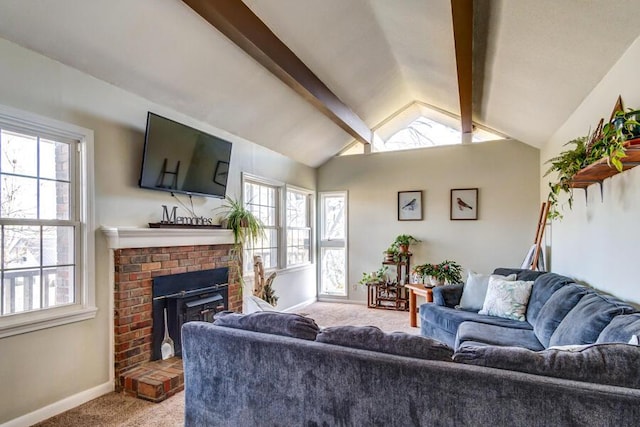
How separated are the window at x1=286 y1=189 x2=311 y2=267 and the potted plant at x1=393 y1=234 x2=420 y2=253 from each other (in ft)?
5.18

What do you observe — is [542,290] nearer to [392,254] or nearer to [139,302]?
[392,254]

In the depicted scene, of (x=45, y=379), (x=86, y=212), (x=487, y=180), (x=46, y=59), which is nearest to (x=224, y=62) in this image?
(x=46, y=59)

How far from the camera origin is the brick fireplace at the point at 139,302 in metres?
2.76

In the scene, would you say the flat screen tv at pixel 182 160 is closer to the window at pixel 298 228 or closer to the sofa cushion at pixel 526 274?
the window at pixel 298 228

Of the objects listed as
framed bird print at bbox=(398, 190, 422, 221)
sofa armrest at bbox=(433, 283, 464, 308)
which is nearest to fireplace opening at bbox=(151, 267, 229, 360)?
sofa armrest at bbox=(433, 283, 464, 308)

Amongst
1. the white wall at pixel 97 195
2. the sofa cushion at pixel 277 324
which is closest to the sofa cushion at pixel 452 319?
the sofa cushion at pixel 277 324

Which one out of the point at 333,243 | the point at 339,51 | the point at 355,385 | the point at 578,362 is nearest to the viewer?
the point at 578,362

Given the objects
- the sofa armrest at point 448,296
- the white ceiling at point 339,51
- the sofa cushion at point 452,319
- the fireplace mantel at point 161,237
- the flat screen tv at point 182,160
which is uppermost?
the white ceiling at point 339,51

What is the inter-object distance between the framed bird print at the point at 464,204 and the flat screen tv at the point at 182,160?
3602 mm

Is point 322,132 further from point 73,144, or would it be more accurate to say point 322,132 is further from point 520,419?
point 520,419

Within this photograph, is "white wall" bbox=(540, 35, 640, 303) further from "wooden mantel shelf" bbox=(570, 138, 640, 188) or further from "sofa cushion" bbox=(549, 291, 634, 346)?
"sofa cushion" bbox=(549, 291, 634, 346)

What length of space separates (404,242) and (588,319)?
366cm

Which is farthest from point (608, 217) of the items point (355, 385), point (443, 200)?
point (443, 200)

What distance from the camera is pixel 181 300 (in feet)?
10.8
